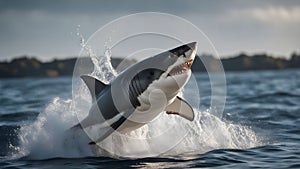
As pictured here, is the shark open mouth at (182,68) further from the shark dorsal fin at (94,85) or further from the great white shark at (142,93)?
the shark dorsal fin at (94,85)

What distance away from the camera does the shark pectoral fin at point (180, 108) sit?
11.9m

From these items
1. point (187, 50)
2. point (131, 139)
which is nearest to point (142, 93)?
point (187, 50)

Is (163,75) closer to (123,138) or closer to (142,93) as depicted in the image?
(142,93)

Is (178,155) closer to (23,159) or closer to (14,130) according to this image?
(23,159)

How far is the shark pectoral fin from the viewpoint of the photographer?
11891 millimetres

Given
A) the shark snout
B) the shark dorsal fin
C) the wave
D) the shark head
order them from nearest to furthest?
1. the shark snout
2. the shark head
3. the shark dorsal fin
4. the wave

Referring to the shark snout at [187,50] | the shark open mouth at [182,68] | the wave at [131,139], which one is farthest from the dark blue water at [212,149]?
the shark snout at [187,50]

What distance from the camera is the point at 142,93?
36.3 feet

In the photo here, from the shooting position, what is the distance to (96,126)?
1222 centimetres

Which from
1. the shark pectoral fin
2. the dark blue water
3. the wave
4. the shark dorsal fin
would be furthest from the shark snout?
the wave

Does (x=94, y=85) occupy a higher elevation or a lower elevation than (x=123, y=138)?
higher

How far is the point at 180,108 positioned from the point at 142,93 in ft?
4.16

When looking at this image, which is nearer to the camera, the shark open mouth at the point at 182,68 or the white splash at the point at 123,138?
the shark open mouth at the point at 182,68

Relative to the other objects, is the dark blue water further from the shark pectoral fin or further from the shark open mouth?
the shark open mouth
